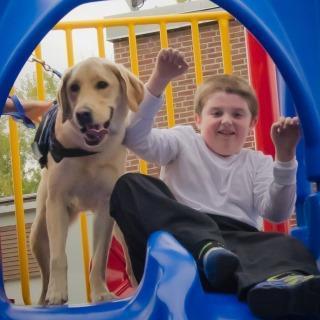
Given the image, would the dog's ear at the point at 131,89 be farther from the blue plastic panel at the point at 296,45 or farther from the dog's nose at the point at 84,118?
the blue plastic panel at the point at 296,45

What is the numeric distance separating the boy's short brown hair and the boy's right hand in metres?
0.30

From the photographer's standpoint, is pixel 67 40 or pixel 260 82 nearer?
pixel 260 82

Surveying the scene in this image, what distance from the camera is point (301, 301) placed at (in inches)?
44.4

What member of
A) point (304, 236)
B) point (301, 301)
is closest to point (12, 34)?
point (301, 301)

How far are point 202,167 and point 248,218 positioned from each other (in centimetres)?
21

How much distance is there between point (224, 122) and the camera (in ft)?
6.52

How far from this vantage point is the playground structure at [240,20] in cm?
131

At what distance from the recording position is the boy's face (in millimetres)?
2004

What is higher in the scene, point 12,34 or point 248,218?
point 12,34

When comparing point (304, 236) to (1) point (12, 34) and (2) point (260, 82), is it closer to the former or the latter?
(2) point (260, 82)

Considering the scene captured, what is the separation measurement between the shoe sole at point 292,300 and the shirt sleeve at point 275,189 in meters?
0.59

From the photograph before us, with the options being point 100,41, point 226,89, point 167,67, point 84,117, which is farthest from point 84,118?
point 100,41

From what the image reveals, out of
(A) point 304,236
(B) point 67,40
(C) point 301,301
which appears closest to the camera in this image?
(C) point 301,301

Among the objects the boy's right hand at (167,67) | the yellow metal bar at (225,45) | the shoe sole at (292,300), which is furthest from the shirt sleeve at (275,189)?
the yellow metal bar at (225,45)
